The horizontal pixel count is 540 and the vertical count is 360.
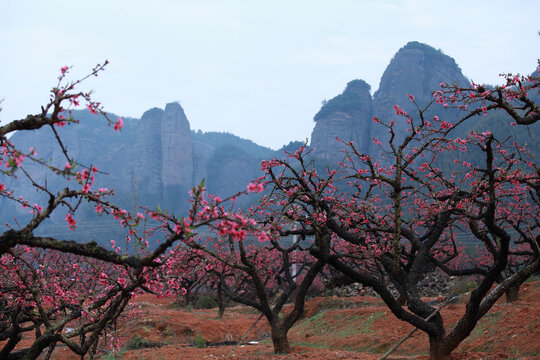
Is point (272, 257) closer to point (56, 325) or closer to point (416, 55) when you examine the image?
point (56, 325)

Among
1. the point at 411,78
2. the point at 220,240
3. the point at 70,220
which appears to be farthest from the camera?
the point at 411,78

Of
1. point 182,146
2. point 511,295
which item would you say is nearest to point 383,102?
point 182,146

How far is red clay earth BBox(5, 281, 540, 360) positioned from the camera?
1026cm

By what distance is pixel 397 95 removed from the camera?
10800cm

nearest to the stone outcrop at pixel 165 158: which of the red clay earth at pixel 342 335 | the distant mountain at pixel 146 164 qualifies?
the distant mountain at pixel 146 164

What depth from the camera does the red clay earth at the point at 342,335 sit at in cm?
1026

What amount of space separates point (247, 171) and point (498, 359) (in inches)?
5323

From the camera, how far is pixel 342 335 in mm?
15477

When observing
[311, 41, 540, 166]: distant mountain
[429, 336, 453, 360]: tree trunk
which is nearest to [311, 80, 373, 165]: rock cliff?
[311, 41, 540, 166]: distant mountain

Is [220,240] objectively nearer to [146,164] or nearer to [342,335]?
[342,335]

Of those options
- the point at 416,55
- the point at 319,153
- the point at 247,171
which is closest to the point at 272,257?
the point at 319,153

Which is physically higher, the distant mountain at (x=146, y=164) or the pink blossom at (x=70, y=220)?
the distant mountain at (x=146, y=164)

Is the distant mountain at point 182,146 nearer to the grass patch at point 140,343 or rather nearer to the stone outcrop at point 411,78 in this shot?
the stone outcrop at point 411,78

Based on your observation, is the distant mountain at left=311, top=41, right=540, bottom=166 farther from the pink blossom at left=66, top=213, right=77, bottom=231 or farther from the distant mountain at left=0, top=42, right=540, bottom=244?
the pink blossom at left=66, top=213, right=77, bottom=231
